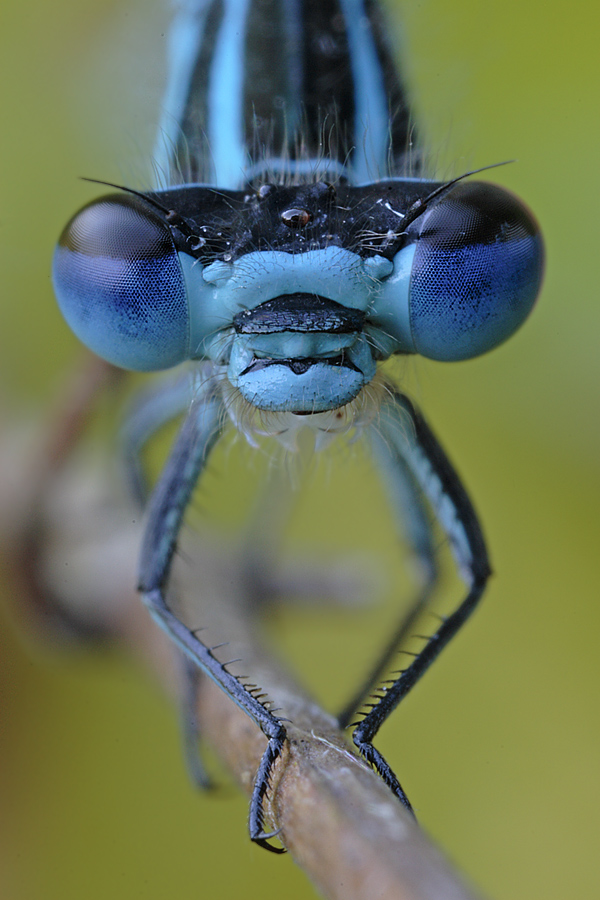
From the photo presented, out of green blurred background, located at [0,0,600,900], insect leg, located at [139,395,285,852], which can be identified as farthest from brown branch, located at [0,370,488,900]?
green blurred background, located at [0,0,600,900]

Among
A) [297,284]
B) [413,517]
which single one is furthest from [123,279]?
[413,517]

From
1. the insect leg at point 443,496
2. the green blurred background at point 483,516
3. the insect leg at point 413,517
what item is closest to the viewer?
the insect leg at point 443,496

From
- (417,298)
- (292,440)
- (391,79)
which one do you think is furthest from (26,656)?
(391,79)

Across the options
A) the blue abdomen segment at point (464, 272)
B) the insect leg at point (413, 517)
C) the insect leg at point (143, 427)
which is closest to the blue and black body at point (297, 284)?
the blue abdomen segment at point (464, 272)

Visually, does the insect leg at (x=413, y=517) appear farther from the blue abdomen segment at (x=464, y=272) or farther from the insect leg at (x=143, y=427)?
the insect leg at (x=143, y=427)

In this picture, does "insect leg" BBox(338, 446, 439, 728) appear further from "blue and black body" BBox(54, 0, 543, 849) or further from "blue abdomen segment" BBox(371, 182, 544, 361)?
"blue abdomen segment" BBox(371, 182, 544, 361)
